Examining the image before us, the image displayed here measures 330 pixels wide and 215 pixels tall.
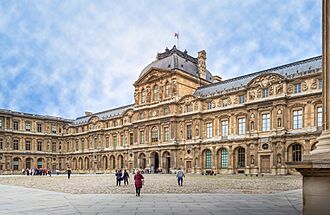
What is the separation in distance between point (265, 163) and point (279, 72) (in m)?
13.4

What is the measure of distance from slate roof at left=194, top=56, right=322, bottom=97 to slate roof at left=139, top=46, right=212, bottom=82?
17.2ft

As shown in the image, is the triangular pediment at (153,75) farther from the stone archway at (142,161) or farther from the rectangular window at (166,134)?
the stone archway at (142,161)

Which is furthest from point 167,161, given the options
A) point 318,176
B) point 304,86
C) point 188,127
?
point 318,176

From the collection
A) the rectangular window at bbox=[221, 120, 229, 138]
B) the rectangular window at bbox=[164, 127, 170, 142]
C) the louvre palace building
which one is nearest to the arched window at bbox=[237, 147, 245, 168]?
the louvre palace building

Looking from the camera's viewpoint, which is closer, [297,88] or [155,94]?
[297,88]

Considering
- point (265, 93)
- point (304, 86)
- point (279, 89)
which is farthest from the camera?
point (265, 93)

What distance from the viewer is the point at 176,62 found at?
58.7 meters

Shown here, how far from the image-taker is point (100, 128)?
243 ft

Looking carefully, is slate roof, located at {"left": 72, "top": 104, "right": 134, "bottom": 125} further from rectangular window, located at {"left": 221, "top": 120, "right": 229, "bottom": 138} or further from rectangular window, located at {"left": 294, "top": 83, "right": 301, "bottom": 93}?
rectangular window, located at {"left": 294, "top": 83, "right": 301, "bottom": 93}

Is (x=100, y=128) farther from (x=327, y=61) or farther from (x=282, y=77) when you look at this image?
(x=327, y=61)

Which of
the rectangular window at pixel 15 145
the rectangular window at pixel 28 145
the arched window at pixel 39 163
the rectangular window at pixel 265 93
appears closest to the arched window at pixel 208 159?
the rectangular window at pixel 265 93

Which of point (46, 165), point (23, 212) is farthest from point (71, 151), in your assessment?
point (23, 212)

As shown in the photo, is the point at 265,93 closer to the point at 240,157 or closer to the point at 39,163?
the point at 240,157

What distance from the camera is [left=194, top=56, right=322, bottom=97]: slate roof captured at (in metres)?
41.6
